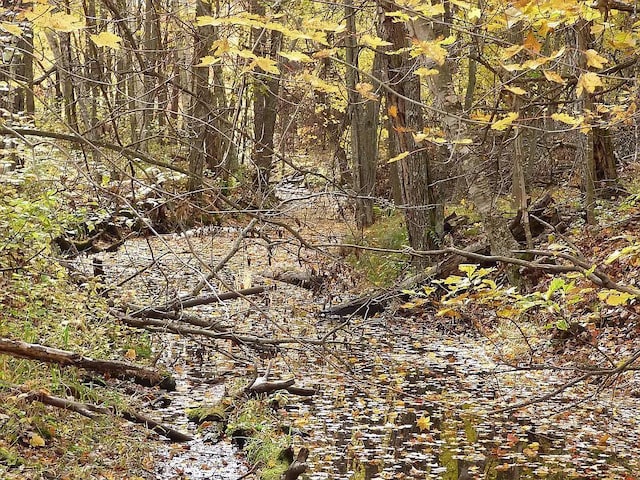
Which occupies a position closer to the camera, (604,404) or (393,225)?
(604,404)

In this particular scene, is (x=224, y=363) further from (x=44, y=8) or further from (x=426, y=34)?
(x=44, y=8)

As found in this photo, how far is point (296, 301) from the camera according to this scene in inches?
464

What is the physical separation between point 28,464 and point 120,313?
9.23 feet

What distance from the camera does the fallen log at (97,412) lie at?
505cm

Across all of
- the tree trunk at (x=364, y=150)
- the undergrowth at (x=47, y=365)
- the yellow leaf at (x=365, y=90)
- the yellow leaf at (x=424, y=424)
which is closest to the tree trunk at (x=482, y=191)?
the yellow leaf at (x=424, y=424)

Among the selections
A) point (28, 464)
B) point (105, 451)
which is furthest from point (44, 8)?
point (105, 451)

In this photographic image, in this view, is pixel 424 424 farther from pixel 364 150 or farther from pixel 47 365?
pixel 364 150

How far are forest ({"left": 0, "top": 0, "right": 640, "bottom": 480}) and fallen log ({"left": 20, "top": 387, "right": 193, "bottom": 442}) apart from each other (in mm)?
21

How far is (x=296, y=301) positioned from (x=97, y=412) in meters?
6.46

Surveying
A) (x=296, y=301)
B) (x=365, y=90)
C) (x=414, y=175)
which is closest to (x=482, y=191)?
(x=414, y=175)

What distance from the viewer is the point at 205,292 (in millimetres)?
9055

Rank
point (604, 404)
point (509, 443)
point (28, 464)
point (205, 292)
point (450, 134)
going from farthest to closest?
point (205, 292) → point (450, 134) → point (604, 404) → point (509, 443) → point (28, 464)

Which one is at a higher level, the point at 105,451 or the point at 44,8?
the point at 44,8

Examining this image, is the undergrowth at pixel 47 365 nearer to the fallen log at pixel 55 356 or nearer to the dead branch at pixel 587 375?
the fallen log at pixel 55 356
